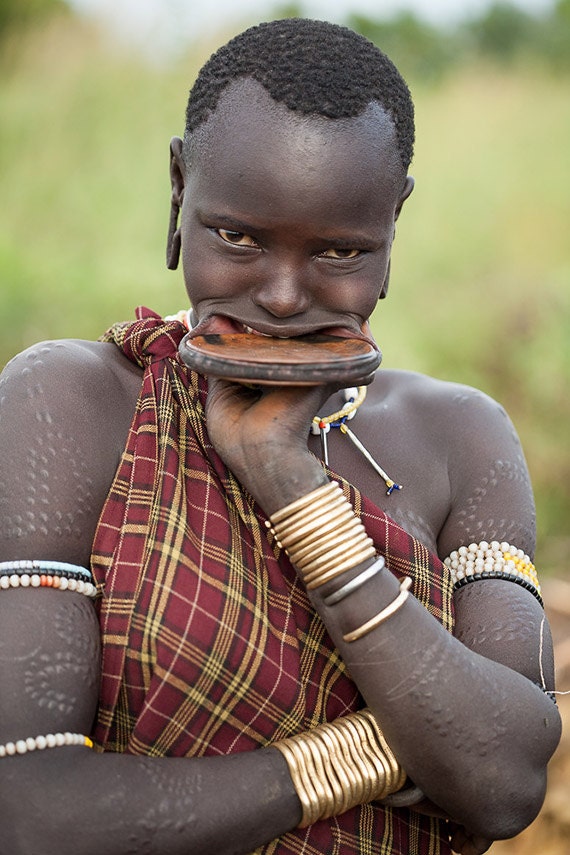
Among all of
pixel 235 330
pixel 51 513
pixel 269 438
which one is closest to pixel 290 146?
pixel 235 330

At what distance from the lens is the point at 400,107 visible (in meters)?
1.96

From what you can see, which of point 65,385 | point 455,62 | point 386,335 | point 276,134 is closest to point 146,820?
point 65,385

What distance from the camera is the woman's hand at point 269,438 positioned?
1.85 meters

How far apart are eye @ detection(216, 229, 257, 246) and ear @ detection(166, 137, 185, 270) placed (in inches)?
8.9

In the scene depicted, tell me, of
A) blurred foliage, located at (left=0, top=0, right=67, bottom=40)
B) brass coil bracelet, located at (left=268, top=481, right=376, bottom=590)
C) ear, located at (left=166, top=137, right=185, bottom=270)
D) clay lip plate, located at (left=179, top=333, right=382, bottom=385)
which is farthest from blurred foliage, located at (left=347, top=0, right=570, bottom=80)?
brass coil bracelet, located at (left=268, top=481, right=376, bottom=590)

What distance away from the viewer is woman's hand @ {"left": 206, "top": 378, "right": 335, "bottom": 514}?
185 centimetres

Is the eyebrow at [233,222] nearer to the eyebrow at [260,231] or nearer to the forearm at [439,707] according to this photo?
the eyebrow at [260,231]

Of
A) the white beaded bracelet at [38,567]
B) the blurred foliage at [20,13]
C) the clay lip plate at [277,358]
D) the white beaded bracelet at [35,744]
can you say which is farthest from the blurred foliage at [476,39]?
the white beaded bracelet at [35,744]

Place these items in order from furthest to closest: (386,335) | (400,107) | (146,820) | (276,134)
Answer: (386,335)
(400,107)
(276,134)
(146,820)

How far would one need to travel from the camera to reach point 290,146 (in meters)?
1.80

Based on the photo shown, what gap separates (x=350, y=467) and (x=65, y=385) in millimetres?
644

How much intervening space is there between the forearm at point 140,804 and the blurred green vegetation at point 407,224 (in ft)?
15.0

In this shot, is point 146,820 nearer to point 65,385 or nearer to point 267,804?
point 267,804

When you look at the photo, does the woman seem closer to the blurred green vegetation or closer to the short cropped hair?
the short cropped hair
